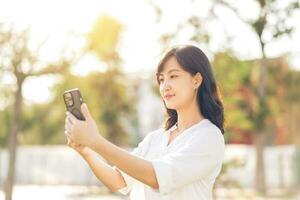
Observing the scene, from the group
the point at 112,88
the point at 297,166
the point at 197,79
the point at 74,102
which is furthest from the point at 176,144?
the point at 112,88

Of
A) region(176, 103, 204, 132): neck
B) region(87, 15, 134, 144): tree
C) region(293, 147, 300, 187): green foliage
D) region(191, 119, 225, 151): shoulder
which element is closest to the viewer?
region(191, 119, 225, 151): shoulder

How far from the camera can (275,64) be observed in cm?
2738

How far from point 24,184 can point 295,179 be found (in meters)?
12.0

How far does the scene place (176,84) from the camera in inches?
101

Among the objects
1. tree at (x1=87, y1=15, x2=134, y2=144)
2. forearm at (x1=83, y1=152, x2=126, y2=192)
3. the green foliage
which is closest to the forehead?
forearm at (x1=83, y1=152, x2=126, y2=192)

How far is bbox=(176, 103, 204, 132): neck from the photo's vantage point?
2.65 metres

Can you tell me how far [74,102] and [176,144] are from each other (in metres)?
0.48

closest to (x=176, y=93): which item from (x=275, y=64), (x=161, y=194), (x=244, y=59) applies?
(x=161, y=194)

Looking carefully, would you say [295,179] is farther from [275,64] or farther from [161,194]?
[161,194]

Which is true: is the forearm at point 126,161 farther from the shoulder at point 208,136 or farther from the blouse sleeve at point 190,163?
the shoulder at point 208,136

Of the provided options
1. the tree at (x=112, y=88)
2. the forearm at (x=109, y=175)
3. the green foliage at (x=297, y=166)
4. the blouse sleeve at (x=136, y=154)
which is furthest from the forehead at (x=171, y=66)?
the green foliage at (x=297, y=166)

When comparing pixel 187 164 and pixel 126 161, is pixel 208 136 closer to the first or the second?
pixel 187 164

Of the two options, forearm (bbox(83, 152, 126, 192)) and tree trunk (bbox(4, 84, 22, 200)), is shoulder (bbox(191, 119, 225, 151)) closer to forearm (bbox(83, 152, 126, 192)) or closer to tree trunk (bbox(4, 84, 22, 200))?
forearm (bbox(83, 152, 126, 192))

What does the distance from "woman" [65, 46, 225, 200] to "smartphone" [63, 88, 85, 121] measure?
2cm
